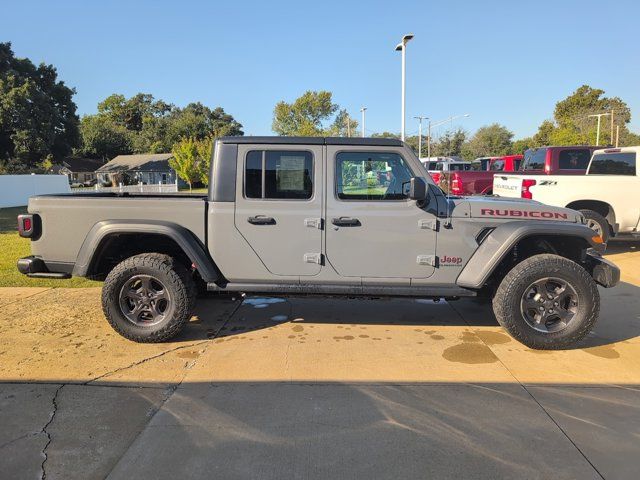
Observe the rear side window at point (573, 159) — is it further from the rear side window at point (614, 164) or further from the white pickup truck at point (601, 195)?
the white pickup truck at point (601, 195)

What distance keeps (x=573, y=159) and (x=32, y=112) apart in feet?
141

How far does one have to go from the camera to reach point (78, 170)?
245 ft

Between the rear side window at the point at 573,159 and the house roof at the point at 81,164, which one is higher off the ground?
the house roof at the point at 81,164

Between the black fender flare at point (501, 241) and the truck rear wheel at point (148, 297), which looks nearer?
the black fender flare at point (501, 241)

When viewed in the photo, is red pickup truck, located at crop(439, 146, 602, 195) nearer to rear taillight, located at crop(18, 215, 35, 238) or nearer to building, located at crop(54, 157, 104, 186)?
rear taillight, located at crop(18, 215, 35, 238)

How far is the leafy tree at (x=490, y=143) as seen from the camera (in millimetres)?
78875

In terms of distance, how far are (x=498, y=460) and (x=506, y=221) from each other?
7.60 ft

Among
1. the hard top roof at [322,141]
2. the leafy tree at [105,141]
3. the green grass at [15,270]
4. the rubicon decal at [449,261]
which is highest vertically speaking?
the leafy tree at [105,141]

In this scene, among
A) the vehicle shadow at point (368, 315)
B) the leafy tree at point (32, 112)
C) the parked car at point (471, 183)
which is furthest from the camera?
the leafy tree at point (32, 112)

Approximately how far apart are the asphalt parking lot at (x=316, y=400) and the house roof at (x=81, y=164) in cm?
7809

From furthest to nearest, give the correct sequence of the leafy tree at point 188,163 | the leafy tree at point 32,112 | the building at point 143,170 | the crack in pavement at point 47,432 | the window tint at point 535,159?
1. the building at point 143,170
2. the leafy tree at point 188,163
3. the leafy tree at point 32,112
4. the window tint at point 535,159
5. the crack in pavement at point 47,432

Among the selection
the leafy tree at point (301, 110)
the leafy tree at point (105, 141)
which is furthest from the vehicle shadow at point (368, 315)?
the leafy tree at point (105, 141)

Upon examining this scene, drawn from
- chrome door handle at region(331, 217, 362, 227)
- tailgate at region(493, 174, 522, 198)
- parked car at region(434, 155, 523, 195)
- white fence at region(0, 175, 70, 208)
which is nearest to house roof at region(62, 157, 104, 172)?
white fence at region(0, 175, 70, 208)

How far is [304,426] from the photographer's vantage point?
10.3 ft
